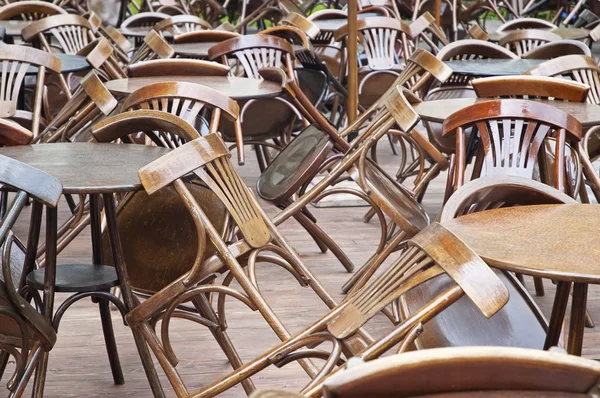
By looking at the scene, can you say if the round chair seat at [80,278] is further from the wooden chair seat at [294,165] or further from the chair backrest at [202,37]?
the chair backrest at [202,37]

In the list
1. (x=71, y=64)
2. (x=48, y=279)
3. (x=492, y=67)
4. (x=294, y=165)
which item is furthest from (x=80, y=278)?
(x=492, y=67)

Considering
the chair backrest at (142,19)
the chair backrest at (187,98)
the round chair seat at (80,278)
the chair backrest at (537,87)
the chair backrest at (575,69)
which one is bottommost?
the chair backrest at (142,19)

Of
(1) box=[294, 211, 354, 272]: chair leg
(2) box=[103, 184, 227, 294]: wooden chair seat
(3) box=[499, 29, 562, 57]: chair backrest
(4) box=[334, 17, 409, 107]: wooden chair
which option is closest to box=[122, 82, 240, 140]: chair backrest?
(2) box=[103, 184, 227, 294]: wooden chair seat

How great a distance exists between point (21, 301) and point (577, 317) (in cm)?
134

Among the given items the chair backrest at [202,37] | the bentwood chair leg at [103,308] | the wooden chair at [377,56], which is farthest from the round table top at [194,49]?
the bentwood chair leg at [103,308]

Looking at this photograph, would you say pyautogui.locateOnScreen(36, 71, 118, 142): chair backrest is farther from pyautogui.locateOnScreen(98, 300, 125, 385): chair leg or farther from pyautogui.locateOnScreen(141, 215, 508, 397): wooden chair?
pyautogui.locateOnScreen(141, 215, 508, 397): wooden chair

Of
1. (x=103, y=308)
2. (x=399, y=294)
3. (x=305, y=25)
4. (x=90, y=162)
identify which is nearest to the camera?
(x=399, y=294)

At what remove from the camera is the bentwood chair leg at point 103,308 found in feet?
9.55

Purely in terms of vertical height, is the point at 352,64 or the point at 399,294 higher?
the point at 399,294

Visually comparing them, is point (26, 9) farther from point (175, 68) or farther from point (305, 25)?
point (175, 68)

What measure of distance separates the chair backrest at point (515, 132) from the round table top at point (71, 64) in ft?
8.64

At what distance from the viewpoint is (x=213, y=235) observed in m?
2.48

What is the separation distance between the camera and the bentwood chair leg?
2.91 metres

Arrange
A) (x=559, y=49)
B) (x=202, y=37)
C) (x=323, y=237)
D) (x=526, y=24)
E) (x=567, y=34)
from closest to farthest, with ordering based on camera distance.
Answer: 1. (x=323, y=237)
2. (x=559, y=49)
3. (x=202, y=37)
4. (x=567, y=34)
5. (x=526, y=24)
